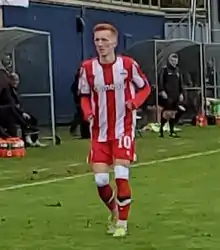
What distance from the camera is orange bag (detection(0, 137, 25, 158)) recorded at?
19859 millimetres

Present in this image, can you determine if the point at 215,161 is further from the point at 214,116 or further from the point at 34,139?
the point at 214,116

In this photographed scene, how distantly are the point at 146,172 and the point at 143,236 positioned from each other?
6.67 meters

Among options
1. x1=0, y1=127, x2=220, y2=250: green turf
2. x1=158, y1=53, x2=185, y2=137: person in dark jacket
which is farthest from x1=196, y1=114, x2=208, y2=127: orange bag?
x1=0, y1=127, x2=220, y2=250: green turf

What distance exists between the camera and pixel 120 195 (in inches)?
376

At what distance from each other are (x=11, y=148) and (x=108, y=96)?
10504 mm

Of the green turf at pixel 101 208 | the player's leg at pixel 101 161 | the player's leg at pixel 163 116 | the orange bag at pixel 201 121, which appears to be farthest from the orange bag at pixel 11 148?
the orange bag at pixel 201 121

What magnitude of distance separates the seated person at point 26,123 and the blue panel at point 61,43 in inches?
375

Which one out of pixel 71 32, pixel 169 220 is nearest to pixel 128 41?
pixel 71 32

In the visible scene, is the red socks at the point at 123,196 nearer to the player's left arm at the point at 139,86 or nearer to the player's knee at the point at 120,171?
the player's knee at the point at 120,171

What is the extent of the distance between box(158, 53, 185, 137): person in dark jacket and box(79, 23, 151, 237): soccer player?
607 inches

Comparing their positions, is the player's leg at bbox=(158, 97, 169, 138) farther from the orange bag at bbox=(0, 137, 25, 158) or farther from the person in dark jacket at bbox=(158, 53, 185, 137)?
the orange bag at bbox=(0, 137, 25, 158)

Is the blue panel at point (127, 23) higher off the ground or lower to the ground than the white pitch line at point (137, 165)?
higher

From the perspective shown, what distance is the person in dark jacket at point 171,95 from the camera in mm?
25266

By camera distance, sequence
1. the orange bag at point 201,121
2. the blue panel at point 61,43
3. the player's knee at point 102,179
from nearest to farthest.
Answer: the player's knee at point 102,179, the orange bag at point 201,121, the blue panel at point 61,43
